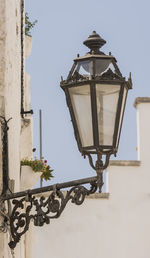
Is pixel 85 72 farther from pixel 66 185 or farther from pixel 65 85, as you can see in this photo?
pixel 66 185

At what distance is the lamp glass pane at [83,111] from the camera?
729 cm

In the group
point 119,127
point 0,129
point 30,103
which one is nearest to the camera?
point 119,127

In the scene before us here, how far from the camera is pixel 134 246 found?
17.6m

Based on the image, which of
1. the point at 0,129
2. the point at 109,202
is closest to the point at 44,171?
the point at 0,129

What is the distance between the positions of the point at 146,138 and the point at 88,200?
1.59 metres

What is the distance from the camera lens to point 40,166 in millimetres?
11539

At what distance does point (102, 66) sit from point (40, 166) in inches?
167

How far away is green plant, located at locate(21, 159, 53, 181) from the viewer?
11.3 metres

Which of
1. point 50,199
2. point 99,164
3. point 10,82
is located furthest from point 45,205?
point 10,82

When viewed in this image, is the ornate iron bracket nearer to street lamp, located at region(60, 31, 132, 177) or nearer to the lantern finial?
street lamp, located at region(60, 31, 132, 177)

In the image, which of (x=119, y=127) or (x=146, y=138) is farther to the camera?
(x=146, y=138)

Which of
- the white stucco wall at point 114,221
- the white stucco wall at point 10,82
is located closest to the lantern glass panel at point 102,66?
the white stucco wall at point 10,82

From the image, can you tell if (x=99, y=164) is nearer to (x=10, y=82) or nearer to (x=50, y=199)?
(x=50, y=199)

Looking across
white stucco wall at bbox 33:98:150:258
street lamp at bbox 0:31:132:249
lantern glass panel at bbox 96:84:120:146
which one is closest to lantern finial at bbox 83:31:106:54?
street lamp at bbox 0:31:132:249
